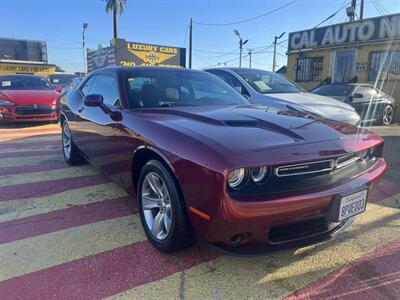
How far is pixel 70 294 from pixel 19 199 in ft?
6.90

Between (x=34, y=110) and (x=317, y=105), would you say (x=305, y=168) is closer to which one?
A: (x=317, y=105)

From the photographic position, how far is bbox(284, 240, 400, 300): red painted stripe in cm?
223

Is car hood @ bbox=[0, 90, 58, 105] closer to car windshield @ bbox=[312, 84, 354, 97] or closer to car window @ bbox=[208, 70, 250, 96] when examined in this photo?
car window @ bbox=[208, 70, 250, 96]

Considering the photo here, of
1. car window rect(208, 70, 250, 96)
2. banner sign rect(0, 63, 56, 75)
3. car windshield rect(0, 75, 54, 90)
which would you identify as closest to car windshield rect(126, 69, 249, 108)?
car window rect(208, 70, 250, 96)

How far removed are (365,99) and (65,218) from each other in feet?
32.4

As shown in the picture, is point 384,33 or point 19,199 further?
point 384,33

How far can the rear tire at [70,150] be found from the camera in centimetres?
513

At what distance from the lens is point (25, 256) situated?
2688mm

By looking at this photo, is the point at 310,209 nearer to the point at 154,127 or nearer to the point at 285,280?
the point at 285,280

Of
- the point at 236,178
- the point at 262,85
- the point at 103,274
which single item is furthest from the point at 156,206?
the point at 262,85

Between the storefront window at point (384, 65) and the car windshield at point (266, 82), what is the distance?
27.5 ft

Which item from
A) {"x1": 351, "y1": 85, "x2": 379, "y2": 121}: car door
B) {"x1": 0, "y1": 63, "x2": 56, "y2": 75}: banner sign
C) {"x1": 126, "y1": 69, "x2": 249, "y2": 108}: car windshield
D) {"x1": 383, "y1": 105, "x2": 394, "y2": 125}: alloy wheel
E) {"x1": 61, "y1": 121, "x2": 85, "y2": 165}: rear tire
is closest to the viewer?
{"x1": 126, "y1": 69, "x2": 249, "y2": 108}: car windshield

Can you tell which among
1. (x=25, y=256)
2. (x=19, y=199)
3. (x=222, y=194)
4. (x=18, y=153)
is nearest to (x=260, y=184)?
(x=222, y=194)

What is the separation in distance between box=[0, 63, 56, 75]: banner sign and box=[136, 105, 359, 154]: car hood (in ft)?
104
